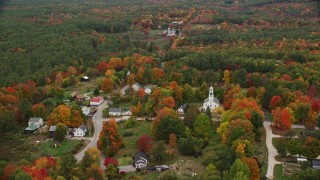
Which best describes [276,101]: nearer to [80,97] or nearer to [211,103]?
[211,103]

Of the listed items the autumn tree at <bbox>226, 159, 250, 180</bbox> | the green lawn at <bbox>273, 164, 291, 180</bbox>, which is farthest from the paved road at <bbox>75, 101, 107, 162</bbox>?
the green lawn at <bbox>273, 164, 291, 180</bbox>

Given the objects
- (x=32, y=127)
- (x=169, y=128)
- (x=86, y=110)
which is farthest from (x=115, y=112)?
(x=169, y=128)

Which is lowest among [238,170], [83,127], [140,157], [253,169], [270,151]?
[270,151]

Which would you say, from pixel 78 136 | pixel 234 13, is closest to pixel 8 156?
pixel 78 136

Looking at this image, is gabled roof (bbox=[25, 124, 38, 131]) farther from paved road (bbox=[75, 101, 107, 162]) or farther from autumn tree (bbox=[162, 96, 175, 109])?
autumn tree (bbox=[162, 96, 175, 109])


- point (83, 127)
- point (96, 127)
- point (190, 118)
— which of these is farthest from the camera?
point (96, 127)

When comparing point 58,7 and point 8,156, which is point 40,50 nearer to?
point 8,156

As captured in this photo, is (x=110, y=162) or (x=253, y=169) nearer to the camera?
(x=253, y=169)
